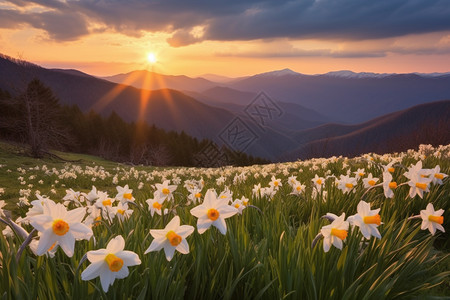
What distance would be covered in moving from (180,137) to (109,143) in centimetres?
1763

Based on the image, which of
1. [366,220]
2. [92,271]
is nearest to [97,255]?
[92,271]

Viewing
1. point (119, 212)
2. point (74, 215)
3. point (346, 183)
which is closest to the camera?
point (74, 215)

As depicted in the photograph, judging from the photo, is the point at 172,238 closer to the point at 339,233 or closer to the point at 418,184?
the point at 339,233

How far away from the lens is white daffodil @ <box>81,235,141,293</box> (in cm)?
168

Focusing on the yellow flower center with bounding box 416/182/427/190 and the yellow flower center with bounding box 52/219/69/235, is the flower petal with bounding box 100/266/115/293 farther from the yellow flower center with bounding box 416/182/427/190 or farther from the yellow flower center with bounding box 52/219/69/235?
the yellow flower center with bounding box 416/182/427/190

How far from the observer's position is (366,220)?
90.2 inches

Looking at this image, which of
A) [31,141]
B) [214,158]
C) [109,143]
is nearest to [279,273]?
[31,141]

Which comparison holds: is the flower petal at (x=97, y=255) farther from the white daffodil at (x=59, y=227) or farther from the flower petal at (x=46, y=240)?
the flower petal at (x=46, y=240)

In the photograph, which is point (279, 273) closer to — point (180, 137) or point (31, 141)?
point (31, 141)

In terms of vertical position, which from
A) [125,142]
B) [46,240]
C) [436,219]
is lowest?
[125,142]

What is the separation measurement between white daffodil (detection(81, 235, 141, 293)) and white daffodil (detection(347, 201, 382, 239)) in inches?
58.8

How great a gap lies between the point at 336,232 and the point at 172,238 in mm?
1076

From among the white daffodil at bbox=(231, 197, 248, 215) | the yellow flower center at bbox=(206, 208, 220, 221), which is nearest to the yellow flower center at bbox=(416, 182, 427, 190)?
the white daffodil at bbox=(231, 197, 248, 215)

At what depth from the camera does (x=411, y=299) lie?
269 centimetres
